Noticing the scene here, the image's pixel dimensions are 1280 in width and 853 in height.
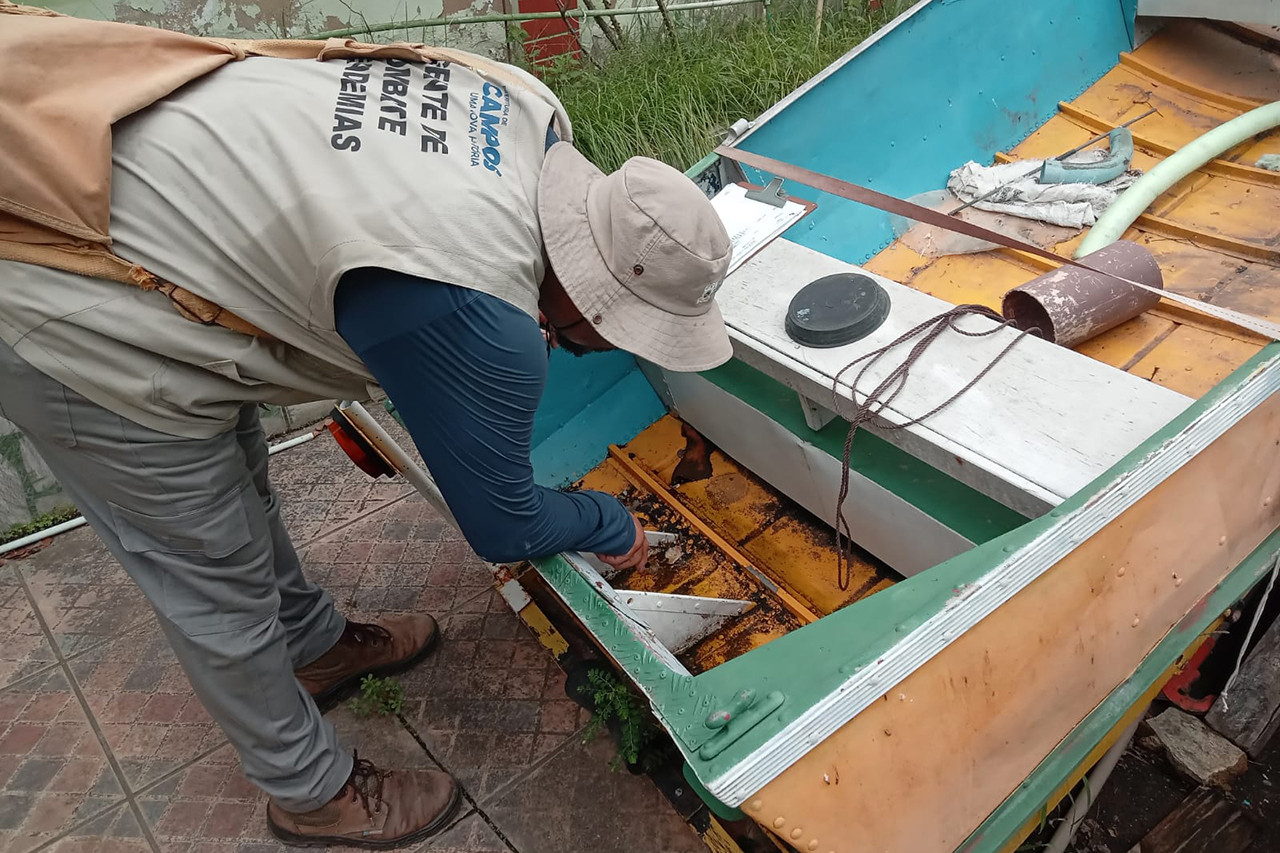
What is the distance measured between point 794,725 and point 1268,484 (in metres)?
1.24

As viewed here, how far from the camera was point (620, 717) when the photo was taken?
233 centimetres

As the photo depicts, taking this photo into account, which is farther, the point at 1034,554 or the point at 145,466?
the point at 145,466

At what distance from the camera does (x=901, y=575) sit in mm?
2180

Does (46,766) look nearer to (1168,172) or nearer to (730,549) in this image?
(730,549)

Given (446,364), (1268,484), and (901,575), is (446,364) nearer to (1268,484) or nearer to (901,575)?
(901,575)

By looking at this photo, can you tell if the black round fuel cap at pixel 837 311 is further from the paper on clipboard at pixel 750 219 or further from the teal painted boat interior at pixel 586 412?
the teal painted boat interior at pixel 586 412

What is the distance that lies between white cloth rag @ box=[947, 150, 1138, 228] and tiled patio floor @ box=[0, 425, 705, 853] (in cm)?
222

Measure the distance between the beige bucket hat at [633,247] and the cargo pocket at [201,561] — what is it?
84 cm

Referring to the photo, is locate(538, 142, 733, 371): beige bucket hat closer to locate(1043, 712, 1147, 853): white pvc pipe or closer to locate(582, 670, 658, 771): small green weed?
locate(582, 670, 658, 771): small green weed

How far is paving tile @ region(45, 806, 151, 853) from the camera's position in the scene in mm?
2264

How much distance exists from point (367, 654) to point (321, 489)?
110 centimetres

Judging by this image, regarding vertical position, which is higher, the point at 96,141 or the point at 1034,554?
the point at 96,141

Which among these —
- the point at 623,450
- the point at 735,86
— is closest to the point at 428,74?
the point at 623,450

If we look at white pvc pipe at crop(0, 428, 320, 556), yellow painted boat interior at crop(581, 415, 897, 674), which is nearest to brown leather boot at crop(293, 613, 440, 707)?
yellow painted boat interior at crop(581, 415, 897, 674)
